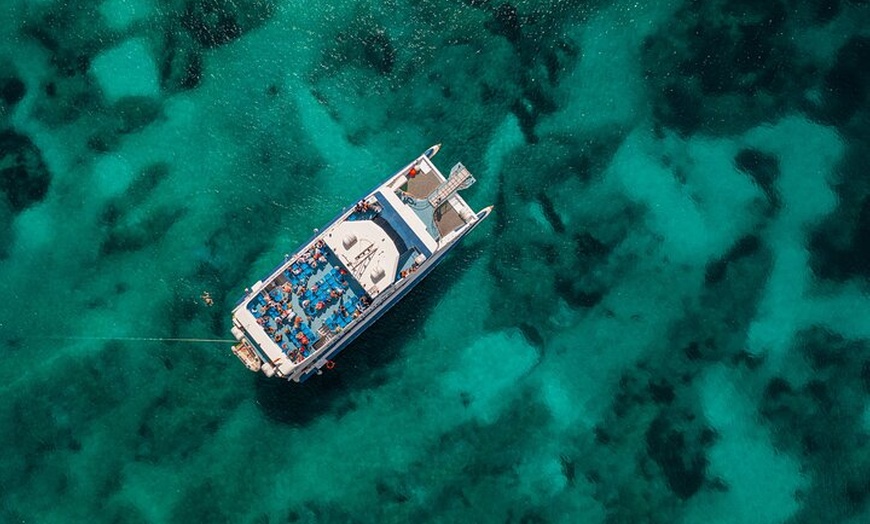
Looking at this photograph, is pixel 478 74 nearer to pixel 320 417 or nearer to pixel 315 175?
pixel 315 175

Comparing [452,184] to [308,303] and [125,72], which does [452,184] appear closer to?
[308,303]

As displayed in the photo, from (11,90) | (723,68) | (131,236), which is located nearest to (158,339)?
(131,236)

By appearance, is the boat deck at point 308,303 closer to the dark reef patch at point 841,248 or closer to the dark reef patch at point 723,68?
the dark reef patch at point 723,68

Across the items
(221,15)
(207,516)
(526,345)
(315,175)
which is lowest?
(526,345)

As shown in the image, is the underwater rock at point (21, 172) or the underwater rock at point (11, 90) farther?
the underwater rock at point (11, 90)

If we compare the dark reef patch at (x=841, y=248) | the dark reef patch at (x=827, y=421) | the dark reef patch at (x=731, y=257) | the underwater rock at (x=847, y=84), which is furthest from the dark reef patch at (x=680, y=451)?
the underwater rock at (x=847, y=84)

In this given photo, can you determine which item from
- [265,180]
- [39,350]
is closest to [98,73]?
[265,180]
